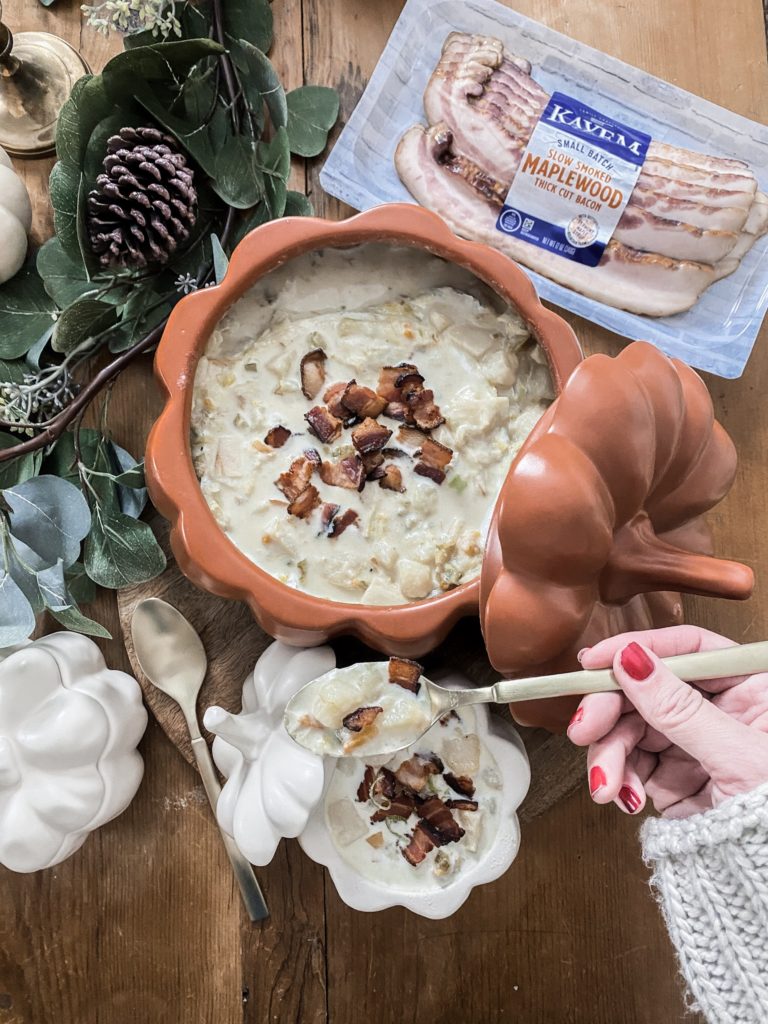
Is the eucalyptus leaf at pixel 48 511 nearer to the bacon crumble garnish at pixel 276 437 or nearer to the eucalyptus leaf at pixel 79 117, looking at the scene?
the bacon crumble garnish at pixel 276 437

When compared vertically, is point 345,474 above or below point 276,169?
below

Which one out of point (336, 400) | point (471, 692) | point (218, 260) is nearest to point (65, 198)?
point (218, 260)

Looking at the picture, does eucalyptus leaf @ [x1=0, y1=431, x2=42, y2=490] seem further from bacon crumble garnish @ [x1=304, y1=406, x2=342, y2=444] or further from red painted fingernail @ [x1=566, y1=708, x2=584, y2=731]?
red painted fingernail @ [x1=566, y1=708, x2=584, y2=731]

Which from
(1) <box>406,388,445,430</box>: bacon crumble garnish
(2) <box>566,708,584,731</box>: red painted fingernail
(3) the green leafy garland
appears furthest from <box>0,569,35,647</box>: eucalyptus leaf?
(2) <box>566,708,584,731</box>: red painted fingernail

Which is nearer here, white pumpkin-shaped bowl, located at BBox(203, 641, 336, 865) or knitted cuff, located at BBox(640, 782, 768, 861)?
knitted cuff, located at BBox(640, 782, 768, 861)

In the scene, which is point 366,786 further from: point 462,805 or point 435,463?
point 435,463

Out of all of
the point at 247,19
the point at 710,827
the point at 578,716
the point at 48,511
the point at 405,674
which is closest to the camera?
the point at 710,827

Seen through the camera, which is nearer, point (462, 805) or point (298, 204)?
point (462, 805)

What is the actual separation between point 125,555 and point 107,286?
1.25 ft

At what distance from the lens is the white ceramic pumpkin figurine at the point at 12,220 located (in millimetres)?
1330

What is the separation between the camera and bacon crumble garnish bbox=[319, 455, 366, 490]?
4.14ft

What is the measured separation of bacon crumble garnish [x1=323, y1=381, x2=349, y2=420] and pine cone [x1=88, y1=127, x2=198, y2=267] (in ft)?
0.95

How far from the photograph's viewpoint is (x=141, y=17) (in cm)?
128

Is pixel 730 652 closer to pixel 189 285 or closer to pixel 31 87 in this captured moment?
pixel 189 285
